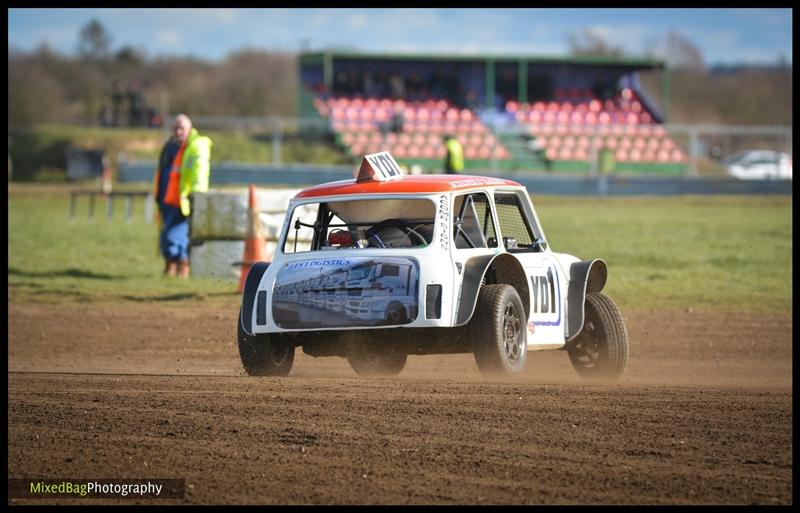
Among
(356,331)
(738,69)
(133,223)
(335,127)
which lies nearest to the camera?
(356,331)

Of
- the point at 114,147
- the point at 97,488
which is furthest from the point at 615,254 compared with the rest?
the point at 114,147

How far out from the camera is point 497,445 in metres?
7.25

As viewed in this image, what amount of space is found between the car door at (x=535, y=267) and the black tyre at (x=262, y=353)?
5.83 ft

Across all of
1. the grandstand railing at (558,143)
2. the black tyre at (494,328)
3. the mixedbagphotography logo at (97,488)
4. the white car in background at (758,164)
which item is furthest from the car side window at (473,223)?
the white car in background at (758,164)

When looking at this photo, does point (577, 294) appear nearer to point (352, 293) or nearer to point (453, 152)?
point (352, 293)

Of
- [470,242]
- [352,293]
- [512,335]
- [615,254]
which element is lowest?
[615,254]

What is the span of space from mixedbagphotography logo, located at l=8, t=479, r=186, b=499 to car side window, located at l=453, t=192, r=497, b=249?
3842mm

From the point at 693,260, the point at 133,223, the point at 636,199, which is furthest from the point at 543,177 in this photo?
the point at 693,260

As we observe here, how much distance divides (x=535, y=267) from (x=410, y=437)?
3.03m

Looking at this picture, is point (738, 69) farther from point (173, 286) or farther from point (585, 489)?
point (585, 489)

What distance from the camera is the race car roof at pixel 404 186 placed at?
9797 millimetres

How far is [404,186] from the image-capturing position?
9.87 m

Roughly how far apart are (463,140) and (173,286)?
25494 millimetres

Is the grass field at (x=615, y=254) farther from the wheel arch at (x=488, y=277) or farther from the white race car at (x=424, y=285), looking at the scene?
the wheel arch at (x=488, y=277)
